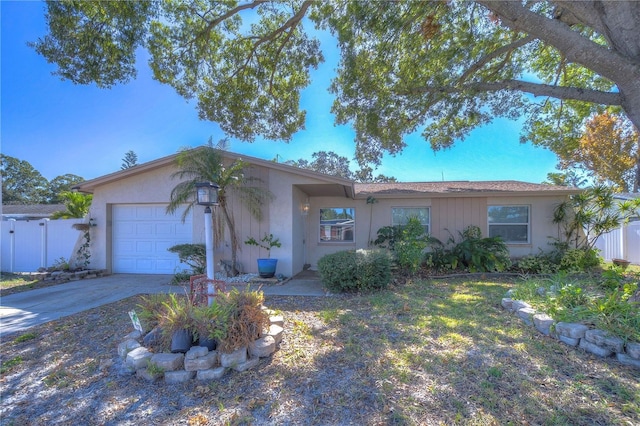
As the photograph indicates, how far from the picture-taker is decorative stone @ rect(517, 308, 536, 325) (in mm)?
4109

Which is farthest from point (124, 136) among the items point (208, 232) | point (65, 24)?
point (208, 232)

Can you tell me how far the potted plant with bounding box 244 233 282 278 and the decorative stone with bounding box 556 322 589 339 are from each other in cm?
581

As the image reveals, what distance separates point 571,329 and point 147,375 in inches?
193

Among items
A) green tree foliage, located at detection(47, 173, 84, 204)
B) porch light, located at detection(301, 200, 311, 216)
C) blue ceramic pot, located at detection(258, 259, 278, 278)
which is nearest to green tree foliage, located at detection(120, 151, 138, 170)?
green tree foliage, located at detection(47, 173, 84, 204)

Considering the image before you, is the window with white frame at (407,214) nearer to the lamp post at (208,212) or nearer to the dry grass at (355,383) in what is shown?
the dry grass at (355,383)

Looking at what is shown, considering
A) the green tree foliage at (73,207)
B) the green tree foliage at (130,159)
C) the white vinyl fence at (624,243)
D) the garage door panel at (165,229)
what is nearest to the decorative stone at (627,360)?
the white vinyl fence at (624,243)

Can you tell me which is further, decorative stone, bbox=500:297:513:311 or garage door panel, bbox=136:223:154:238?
garage door panel, bbox=136:223:154:238

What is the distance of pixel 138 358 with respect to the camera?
288 cm

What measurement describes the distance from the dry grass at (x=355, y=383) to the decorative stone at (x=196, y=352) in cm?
26

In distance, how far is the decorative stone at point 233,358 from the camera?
286cm

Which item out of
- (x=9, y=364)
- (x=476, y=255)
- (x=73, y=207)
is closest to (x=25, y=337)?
(x=9, y=364)

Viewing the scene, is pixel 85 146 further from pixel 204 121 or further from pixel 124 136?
pixel 204 121

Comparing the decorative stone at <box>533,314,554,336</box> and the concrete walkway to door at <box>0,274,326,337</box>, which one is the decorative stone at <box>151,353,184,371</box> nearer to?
the concrete walkway to door at <box>0,274,326,337</box>

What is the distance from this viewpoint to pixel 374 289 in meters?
6.30
